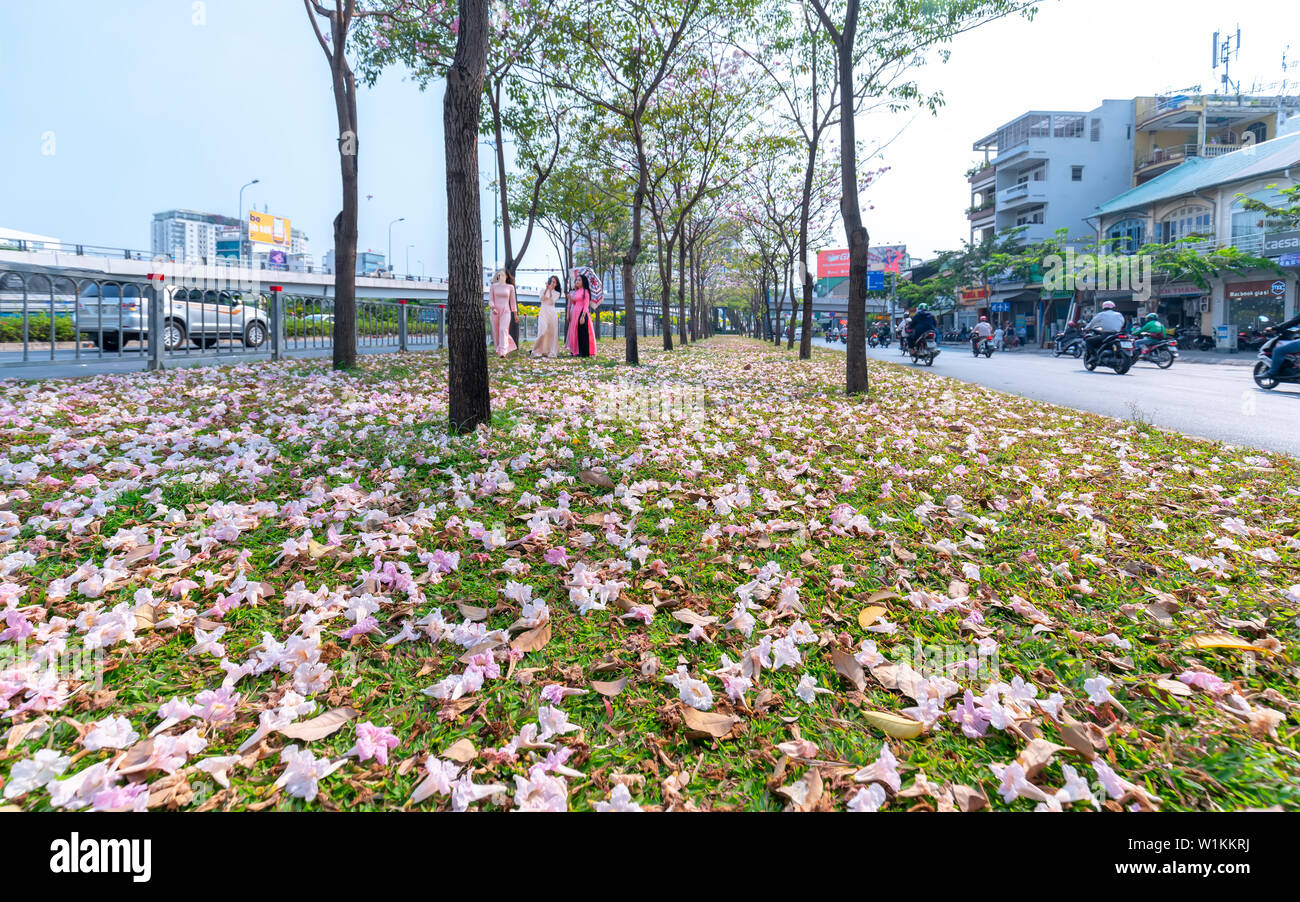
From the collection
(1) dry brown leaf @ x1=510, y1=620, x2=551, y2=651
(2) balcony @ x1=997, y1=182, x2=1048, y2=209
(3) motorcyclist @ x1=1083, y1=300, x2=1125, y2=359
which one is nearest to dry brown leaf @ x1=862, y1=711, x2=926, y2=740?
(1) dry brown leaf @ x1=510, y1=620, x2=551, y2=651

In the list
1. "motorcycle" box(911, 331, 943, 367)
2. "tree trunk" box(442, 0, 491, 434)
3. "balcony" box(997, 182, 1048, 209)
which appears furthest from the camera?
"balcony" box(997, 182, 1048, 209)

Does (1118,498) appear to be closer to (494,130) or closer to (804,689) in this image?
(804,689)

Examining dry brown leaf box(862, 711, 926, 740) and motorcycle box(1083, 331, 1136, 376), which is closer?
dry brown leaf box(862, 711, 926, 740)

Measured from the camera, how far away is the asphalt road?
7582mm

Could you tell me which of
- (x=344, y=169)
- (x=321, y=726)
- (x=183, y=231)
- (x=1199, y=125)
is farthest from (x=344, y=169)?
(x=183, y=231)

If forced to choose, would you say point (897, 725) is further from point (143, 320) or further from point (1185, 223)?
point (1185, 223)

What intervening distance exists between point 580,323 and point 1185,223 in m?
34.4

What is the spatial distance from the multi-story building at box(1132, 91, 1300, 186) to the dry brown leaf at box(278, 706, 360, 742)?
5089 centimetres

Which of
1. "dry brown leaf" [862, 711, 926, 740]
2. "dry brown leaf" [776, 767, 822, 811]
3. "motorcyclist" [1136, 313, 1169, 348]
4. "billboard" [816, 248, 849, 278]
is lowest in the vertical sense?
"dry brown leaf" [776, 767, 822, 811]

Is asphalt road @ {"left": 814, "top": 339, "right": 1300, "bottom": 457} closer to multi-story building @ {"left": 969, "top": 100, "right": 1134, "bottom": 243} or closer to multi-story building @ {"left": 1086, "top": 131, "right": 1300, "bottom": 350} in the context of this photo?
multi-story building @ {"left": 1086, "top": 131, "right": 1300, "bottom": 350}

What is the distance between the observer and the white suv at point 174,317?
11312 millimetres

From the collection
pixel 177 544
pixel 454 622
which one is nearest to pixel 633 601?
pixel 454 622
